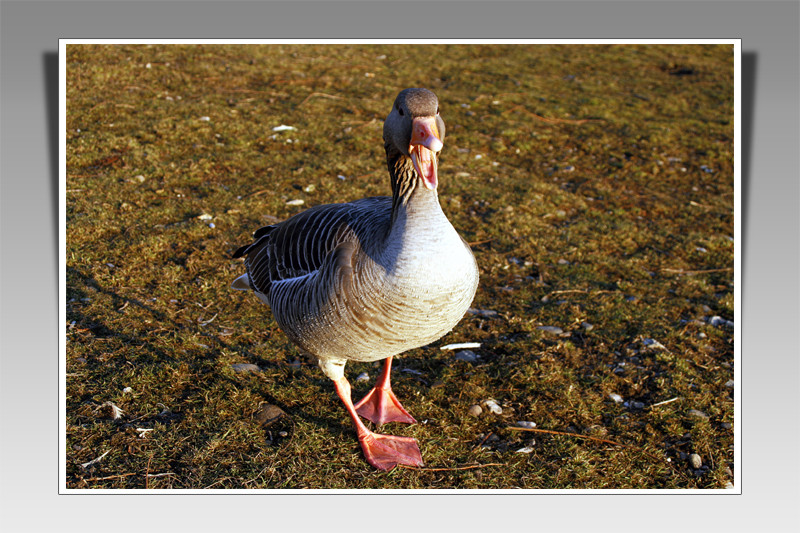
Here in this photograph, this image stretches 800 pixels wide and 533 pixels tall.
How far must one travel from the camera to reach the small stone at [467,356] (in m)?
4.89

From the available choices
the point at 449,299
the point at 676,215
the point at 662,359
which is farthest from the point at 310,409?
the point at 676,215

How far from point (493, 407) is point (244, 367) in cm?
184

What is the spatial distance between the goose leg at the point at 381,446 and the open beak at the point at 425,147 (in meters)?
1.47

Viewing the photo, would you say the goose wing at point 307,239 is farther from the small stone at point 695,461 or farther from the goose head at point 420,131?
the small stone at point 695,461

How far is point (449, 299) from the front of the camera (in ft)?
10.4

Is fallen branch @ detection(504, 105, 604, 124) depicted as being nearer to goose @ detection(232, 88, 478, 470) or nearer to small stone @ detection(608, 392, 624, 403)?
small stone @ detection(608, 392, 624, 403)

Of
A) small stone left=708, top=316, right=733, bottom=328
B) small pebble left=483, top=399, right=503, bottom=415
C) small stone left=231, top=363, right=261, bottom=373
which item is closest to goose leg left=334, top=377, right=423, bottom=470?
small pebble left=483, top=399, right=503, bottom=415

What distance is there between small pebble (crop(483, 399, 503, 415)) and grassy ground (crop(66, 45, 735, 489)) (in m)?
0.06

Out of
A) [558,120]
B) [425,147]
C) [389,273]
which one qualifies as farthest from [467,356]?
[558,120]

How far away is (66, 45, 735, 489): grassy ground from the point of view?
392cm

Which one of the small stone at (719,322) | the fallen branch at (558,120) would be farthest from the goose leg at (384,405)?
the fallen branch at (558,120)

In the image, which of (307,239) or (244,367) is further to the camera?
(244,367)

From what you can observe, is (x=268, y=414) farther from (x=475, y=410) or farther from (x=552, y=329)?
(x=552, y=329)

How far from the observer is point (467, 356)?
16.2ft
